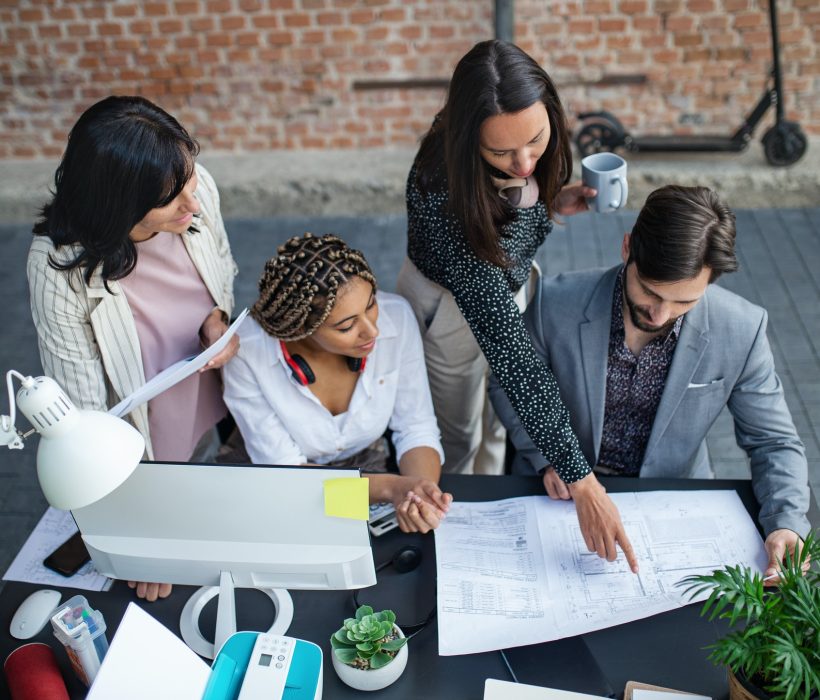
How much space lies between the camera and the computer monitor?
1.50 metres

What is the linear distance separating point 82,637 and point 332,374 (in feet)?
2.78

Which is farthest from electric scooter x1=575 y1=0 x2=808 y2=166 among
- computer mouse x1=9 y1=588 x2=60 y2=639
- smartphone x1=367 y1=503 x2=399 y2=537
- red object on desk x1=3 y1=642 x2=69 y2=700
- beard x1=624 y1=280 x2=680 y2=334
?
red object on desk x1=3 y1=642 x2=69 y2=700

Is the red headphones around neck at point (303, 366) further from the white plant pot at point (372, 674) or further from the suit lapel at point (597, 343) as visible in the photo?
the white plant pot at point (372, 674)

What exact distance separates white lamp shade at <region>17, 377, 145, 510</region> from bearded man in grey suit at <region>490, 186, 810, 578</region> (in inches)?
38.6

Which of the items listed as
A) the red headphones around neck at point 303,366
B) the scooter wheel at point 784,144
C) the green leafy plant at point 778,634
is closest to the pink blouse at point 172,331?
the red headphones around neck at point 303,366

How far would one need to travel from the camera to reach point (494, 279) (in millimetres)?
1844

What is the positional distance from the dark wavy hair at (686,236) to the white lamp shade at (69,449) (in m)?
1.13

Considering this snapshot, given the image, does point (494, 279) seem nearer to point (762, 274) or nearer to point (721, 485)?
point (721, 485)

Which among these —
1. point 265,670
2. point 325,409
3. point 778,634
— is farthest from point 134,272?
point 778,634

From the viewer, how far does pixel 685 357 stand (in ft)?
6.31

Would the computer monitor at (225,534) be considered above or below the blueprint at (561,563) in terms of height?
above

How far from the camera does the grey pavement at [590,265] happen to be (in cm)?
316

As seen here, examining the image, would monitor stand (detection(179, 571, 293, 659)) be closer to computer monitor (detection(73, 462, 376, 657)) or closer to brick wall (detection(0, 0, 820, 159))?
computer monitor (detection(73, 462, 376, 657))

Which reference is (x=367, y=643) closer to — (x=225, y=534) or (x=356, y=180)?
(x=225, y=534)
